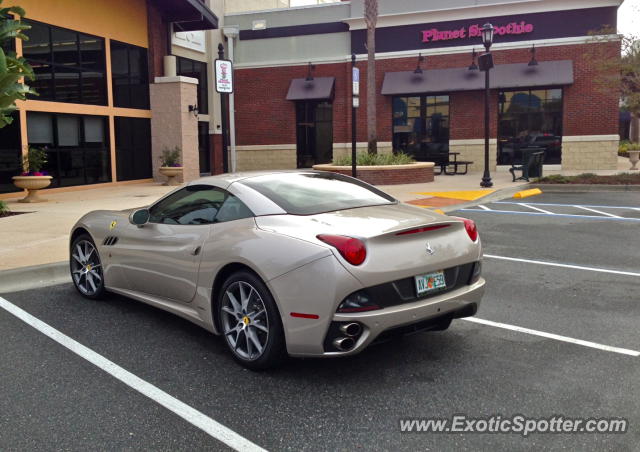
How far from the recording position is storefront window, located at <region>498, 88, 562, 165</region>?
26.2 metres

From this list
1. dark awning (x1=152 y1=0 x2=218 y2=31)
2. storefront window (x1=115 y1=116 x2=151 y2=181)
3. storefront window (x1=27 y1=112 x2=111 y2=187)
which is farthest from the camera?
dark awning (x1=152 y1=0 x2=218 y2=31)

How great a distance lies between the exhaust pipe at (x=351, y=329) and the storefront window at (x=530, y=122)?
79.3ft

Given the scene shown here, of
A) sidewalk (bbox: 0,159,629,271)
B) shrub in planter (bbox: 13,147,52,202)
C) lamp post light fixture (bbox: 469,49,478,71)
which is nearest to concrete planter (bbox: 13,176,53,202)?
shrub in planter (bbox: 13,147,52,202)

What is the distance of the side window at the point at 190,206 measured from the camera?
502 cm

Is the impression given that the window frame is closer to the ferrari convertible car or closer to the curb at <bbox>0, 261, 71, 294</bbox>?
the curb at <bbox>0, 261, 71, 294</bbox>

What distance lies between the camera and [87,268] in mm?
6375

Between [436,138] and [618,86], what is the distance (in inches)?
325

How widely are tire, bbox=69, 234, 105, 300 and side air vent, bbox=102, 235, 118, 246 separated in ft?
0.75

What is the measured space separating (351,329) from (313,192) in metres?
1.51

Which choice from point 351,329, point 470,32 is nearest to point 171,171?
point 470,32

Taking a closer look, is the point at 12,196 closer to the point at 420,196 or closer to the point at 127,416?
the point at 420,196

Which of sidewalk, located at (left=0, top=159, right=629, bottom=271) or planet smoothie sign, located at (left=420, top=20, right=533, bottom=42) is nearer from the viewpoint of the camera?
sidewalk, located at (left=0, top=159, right=629, bottom=271)

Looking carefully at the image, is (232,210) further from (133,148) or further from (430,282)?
(133,148)

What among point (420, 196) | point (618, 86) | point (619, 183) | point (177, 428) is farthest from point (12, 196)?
point (618, 86)
